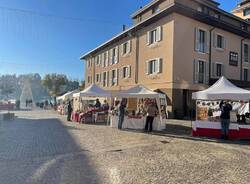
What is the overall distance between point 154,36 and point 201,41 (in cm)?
428

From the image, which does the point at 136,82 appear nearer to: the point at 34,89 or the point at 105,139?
the point at 105,139

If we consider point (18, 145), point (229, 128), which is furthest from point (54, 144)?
point (229, 128)

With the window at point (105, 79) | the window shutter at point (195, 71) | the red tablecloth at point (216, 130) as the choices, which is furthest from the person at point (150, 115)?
the window at point (105, 79)

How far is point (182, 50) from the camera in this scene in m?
23.8

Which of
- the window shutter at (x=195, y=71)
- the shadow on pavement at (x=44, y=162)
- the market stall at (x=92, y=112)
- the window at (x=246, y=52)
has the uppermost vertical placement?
the window at (x=246, y=52)

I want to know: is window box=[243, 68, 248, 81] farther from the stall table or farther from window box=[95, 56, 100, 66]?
window box=[95, 56, 100, 66]

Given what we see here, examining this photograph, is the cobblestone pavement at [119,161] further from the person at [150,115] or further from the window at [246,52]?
the window at [246,52]

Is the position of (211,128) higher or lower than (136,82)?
lower

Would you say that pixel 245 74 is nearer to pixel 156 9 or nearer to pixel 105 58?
pixel 156 9

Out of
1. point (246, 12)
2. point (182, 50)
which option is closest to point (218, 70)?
point (182, 50)

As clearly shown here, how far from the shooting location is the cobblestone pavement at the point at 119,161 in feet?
21.4

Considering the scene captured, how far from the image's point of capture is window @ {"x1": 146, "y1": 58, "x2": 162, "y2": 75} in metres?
25.0

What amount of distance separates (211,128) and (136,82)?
1566 cm

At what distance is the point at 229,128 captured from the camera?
1348 centimetres
